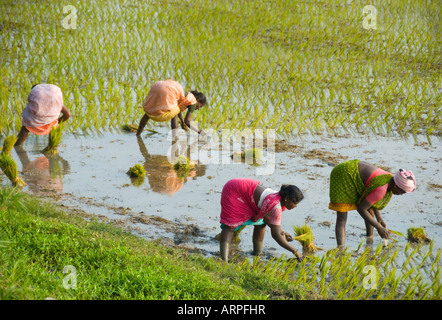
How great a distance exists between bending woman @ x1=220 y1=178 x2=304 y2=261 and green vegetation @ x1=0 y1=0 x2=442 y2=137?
3307 millimetres

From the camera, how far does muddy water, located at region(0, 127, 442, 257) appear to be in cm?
493

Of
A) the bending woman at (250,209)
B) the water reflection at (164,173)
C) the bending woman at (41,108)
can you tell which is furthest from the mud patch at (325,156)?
the bending woman at (41,108)

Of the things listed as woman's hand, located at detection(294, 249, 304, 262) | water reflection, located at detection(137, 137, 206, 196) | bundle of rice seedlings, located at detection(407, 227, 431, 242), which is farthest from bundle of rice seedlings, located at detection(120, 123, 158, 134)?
bundle of rice seedlings, located at detection(407, 227, 431, 242)

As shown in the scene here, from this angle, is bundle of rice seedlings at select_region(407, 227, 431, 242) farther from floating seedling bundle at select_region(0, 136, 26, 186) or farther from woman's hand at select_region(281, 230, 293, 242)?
floating seedling bundle at select_region(0, 136, 26, 186)

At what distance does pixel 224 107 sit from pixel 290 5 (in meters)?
4.89

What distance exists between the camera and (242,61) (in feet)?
31.6

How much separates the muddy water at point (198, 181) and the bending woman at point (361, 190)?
336 mm

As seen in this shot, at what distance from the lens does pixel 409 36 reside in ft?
35.1

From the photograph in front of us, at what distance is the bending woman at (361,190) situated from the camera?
4.36 metres

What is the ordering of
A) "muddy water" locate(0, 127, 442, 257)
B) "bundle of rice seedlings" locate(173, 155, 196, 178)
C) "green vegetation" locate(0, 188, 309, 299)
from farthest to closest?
"bundle of rice seedlings" locate(173, 155, 196, 178), "muddy water" locate(0, 127, 442, 257), "green vegetation" locate(0, 188, 309, 299)

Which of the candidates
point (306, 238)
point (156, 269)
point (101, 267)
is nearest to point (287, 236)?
point (306, 238)

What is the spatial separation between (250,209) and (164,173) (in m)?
2.03

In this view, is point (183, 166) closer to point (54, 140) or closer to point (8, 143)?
point (54, 140)

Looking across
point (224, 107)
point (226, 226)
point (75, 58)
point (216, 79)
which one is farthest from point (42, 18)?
point (226, 226)
